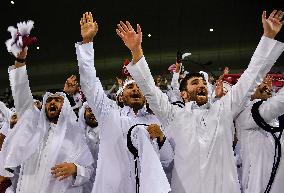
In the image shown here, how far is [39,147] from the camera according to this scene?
3865 mm

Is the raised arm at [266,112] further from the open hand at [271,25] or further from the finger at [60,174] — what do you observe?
the finger at [60,174]

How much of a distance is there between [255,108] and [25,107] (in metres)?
1.97

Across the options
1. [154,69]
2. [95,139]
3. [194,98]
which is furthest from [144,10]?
[194,98]

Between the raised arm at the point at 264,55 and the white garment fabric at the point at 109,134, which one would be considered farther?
the white garment fabric at the point at 109,134

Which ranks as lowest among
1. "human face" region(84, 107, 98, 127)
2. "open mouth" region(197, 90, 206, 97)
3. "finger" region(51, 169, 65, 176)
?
"finger" region(51, 169, 65, 176)

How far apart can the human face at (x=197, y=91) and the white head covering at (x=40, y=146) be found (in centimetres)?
118

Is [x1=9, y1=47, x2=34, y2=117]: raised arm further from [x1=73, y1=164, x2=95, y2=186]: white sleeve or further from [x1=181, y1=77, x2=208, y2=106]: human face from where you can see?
[x1=181, y1=77, x2=208, y2=106]: human face

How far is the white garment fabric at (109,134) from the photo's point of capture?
10.9 ft

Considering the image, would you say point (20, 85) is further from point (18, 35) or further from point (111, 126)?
point (111, 126)

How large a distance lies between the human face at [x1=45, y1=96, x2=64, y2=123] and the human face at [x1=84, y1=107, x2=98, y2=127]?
479mm

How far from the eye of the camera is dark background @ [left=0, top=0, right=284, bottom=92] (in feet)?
42.3

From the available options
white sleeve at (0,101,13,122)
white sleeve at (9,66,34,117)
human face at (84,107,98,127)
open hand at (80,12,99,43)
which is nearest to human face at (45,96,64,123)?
white sleeve at (9,66,34,117)

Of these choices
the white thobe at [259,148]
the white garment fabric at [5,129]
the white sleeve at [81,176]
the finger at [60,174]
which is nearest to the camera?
the white thobe at [259,148]


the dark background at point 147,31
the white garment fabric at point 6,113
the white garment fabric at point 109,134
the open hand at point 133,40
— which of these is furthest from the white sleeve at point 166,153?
the dark background at point 147,31
